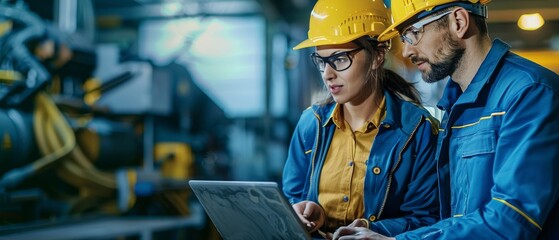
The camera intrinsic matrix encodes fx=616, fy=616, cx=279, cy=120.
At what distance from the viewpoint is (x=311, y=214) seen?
1812 mm

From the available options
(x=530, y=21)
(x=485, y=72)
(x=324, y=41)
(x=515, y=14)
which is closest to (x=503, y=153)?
(x=485, y=72)

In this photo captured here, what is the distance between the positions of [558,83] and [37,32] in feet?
16.6

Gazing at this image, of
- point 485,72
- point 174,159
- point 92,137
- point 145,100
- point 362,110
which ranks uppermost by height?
point 485,72

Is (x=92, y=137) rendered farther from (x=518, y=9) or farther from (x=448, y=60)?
(x=448, y=60)

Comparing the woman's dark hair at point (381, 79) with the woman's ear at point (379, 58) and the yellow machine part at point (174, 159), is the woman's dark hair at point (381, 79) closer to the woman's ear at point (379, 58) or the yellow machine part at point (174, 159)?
the woman's ear at point (379, 58)

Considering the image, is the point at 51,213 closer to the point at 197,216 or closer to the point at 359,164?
the point at 197,216

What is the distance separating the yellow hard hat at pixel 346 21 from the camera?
1899 mm

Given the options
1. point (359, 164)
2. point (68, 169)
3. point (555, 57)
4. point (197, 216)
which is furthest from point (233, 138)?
point (359, 164)

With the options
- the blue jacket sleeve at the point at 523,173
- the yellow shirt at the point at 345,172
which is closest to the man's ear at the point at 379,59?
the yellow shirt at the point at 345,172

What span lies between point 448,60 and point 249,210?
0.64 metres

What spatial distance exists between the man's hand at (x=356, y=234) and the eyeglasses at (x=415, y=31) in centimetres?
52

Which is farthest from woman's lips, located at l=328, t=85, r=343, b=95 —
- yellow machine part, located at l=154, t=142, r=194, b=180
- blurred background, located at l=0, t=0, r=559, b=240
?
yellow machine part, located at l=154, t=142, r=194, b=180

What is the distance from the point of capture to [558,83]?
1427mm

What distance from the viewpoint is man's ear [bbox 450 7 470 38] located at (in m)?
1.55
